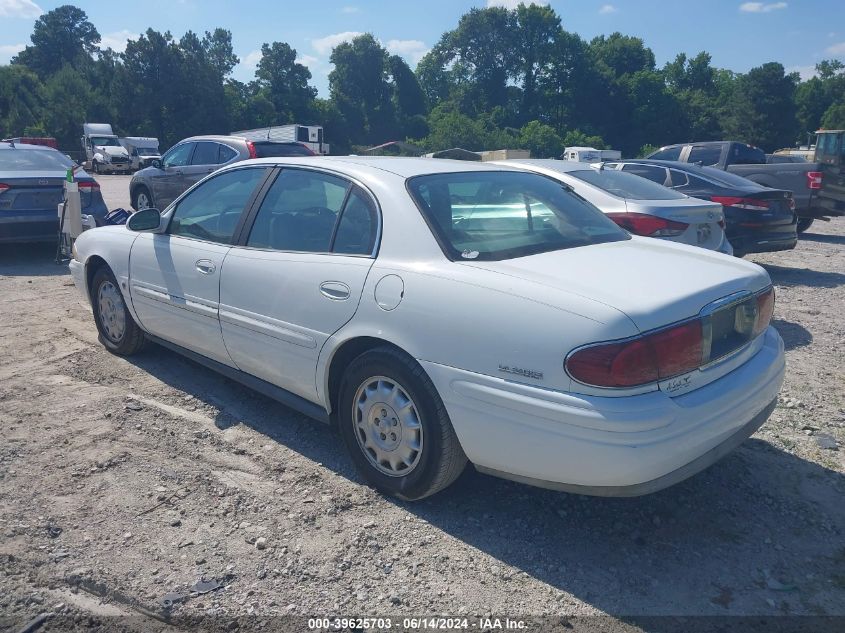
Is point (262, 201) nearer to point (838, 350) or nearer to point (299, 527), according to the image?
point (299, 527)

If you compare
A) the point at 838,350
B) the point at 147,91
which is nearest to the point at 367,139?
the point at 147,91

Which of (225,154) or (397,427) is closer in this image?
(397,427)

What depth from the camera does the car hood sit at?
277 centimetres

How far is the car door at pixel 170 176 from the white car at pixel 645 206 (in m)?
7.18

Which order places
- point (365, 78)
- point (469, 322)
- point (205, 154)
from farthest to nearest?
point (365, 78)
point (205, 154)
point (469, 322)

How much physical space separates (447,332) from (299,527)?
1.16 metres

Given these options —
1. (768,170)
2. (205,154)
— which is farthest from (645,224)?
(205,154)

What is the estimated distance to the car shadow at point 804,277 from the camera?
9131 millimetres

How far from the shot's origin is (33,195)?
30.1ft

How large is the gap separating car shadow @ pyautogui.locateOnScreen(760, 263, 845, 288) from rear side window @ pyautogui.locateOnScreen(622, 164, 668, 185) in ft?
6.67

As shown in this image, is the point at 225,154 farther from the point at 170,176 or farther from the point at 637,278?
the point at 637,278

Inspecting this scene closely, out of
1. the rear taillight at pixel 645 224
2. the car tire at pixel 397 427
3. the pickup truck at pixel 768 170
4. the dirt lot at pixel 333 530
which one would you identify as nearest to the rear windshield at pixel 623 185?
the rear taillight at pixel 645 224

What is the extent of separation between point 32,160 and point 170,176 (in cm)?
281

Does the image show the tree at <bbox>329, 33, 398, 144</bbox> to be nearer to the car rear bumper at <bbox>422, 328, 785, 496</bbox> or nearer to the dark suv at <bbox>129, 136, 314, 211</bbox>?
the dark suv at <bbox>129, 136, 314, 211</bbox>
